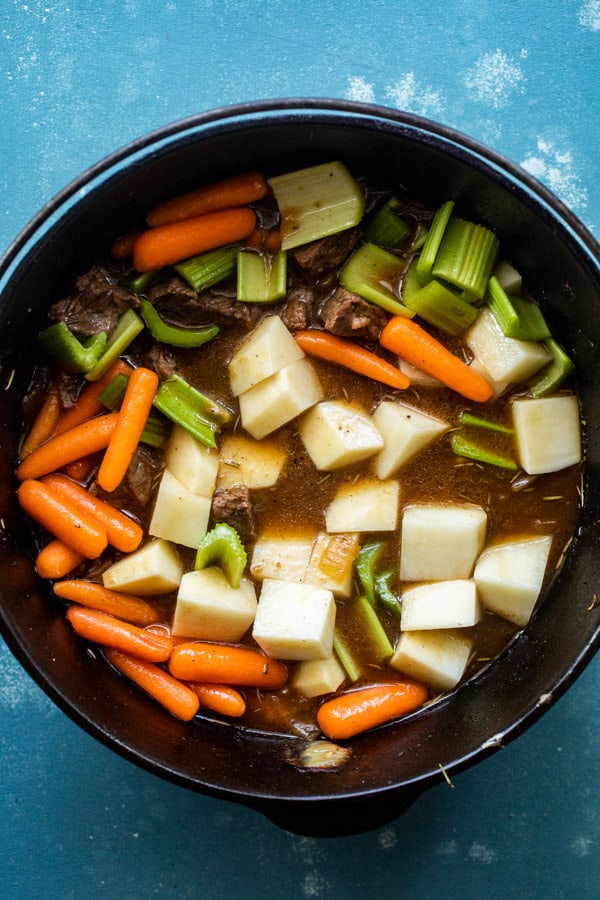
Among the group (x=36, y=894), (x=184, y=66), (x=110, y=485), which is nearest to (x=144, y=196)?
(x=184, y=66)

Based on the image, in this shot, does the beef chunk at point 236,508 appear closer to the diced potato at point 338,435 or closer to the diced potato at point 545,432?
the diced potato at point 338,435

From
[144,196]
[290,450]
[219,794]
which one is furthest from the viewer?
[290,450]

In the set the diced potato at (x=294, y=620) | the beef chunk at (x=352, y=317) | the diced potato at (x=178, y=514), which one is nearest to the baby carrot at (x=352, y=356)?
the beef chunk at (x=352, y=317)

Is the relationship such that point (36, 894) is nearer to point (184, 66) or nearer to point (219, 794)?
point (219, 794)

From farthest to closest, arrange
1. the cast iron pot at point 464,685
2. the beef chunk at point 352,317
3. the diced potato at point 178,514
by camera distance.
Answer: the diced potato at point 178,514, the beef chunk at point 352,317, the cast iron pot at point 464,685

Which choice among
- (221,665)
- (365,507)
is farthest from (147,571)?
(365,507)

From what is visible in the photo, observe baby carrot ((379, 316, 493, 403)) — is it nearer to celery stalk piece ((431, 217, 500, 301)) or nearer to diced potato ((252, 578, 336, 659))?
celery stalk piece ((431, 217, 500, 301))
